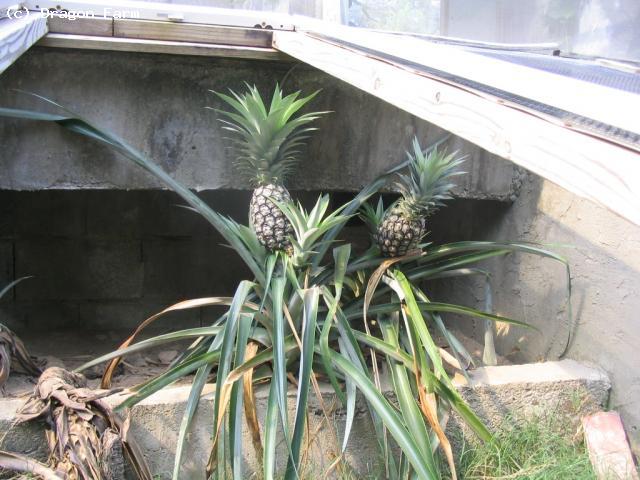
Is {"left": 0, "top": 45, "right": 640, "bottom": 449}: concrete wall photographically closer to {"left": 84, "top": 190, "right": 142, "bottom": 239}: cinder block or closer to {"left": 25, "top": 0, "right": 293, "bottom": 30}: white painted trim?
{"left": 25, "top": 0, "right": 293, "bottom": 30}: white painted trim

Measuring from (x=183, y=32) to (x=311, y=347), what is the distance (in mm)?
1270

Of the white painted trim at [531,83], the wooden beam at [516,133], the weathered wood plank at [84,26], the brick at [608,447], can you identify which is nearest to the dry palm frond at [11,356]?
the weathered wood plank at [84,26]

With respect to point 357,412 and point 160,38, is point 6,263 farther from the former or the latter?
point 357,412

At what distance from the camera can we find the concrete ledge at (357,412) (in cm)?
187

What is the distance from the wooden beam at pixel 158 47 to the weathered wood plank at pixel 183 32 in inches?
1.0

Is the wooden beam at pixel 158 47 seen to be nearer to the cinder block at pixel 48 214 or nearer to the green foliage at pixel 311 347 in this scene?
the green foliage at pixel 311 347

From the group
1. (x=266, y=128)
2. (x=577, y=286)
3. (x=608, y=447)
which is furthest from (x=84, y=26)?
(x=608, y=447)

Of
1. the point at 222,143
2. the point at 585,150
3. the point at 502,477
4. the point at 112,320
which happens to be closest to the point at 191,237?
the point at 112,320

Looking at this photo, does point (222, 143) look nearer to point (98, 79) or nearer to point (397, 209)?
point (98, 79)

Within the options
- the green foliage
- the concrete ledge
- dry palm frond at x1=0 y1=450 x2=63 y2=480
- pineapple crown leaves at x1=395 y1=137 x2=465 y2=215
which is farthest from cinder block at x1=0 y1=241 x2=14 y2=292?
pineapple crown leaves at x1=395 y1=137 x2=465 y2=215

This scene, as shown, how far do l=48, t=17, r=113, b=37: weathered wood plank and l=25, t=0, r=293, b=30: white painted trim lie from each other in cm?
12

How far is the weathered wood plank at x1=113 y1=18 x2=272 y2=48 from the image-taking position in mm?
2328

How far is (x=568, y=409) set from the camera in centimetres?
221

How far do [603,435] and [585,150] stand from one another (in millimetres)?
1420
